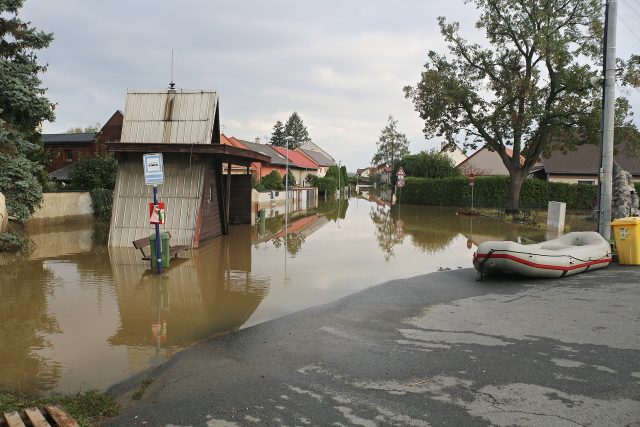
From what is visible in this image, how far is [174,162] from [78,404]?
41.2 ft

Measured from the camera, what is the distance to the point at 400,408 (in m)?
4.38

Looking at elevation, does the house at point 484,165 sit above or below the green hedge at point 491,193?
above

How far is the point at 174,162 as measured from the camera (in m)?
16.2

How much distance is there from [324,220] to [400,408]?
75.8 ft

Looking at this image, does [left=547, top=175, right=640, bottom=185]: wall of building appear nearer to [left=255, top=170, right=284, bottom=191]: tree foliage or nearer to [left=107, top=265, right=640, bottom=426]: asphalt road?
[left=255, top=170, right=284, bottom=191]: tree foliage

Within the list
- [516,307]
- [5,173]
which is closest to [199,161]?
[5,173]

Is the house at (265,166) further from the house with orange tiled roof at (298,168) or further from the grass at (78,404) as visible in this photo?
the grass at (78,404)

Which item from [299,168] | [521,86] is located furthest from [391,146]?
[521,86]

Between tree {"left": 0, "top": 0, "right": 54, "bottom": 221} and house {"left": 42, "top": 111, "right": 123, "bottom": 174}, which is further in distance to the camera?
house {"left": 42, "top": 111, "right": 123, "bottom": 174}

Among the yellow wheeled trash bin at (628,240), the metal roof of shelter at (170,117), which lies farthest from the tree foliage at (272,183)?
the yellow wheeled trash bin at (628,240)

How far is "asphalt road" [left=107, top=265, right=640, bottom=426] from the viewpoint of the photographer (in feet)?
14.0

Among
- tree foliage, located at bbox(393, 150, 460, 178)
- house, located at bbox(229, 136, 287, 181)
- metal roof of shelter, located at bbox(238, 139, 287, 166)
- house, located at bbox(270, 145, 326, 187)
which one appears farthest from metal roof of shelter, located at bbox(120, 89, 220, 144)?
house, located at bbox(270, 145, 326, 187)

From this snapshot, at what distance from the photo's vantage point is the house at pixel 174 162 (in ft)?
51.0

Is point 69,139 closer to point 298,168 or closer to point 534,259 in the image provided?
point 298,168
